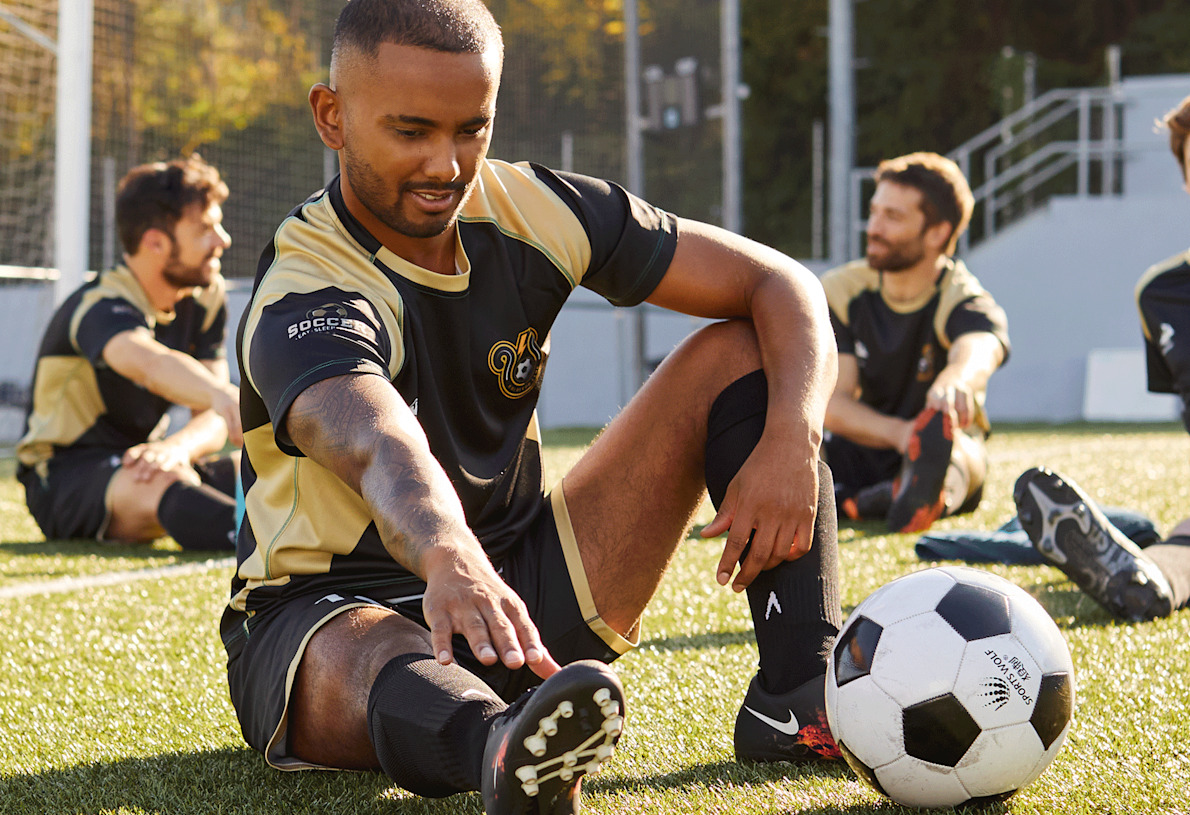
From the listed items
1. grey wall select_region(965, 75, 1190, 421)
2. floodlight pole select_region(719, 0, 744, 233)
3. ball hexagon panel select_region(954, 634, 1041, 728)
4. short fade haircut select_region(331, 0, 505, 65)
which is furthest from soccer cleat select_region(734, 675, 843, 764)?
grey wall select_region(965, 75, 1190, 421)

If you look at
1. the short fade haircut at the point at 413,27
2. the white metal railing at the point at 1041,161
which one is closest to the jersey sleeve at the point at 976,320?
the short fade haircut at the point at 413,27

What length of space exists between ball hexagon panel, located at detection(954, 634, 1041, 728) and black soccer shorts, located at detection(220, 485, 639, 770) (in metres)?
0.68

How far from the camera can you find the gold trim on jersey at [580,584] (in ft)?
7.30

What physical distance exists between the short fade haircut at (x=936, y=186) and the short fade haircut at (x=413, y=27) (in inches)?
160

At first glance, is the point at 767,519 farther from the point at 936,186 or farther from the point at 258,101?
the point at 258,101

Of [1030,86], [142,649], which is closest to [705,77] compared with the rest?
[1030,86]

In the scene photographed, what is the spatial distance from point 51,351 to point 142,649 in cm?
242

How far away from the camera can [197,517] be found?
4902 millimetres

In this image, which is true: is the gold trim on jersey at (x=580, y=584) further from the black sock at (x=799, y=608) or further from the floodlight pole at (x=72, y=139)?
the floodlight pole at (x=72, y=139)

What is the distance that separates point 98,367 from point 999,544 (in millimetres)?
3504

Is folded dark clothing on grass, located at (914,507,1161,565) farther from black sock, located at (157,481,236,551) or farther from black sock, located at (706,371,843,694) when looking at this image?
black sock, located at (157,481,236,551)

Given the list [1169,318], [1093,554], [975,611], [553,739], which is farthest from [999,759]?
[1169,318]

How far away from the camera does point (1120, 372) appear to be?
44.0 feet

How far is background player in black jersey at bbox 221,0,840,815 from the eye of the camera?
160 cm
